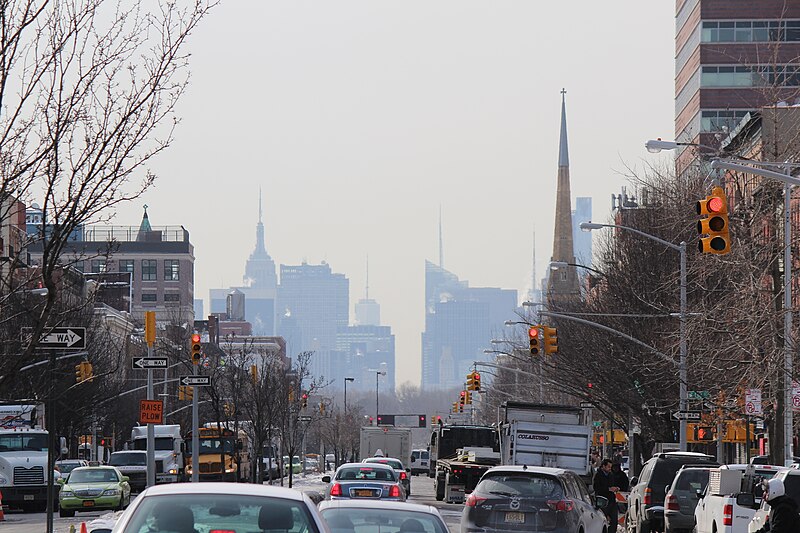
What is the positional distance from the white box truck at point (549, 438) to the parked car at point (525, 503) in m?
19.3

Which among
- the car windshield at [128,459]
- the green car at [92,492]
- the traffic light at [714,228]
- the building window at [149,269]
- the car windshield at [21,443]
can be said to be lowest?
the green car at [92,492]

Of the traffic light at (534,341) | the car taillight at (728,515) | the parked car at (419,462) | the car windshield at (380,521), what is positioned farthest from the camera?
the parked car at (419,462)

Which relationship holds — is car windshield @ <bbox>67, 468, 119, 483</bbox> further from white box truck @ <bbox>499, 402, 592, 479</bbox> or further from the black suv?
the black suv

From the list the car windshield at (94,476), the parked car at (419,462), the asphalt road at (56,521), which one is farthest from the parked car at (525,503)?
the parked car at (419,462)

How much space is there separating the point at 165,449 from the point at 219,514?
57070mm

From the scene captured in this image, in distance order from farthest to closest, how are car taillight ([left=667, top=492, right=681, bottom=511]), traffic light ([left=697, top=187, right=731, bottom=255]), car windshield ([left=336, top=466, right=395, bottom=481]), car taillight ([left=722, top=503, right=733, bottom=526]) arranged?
car windshield ([left=336, top=466, right=395, bottom=481]) < car taillight ([left=667, top=492, right=681, bottom=511]) < traffic light ([left=697, top=187, right=731, bottom=255]) < car taillight ([left=722, top=503, right=733, bottom=526])

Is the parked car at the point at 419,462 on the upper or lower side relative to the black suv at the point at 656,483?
lower

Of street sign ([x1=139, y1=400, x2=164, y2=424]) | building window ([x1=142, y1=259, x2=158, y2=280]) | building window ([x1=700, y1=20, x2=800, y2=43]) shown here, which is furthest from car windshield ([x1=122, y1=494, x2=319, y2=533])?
building window ([x1=142, y1=259, x2=158, y2=280])

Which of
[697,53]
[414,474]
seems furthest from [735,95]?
[414,474]

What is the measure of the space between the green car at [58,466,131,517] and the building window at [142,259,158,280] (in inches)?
5093

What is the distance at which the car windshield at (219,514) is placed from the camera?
37.1 ft

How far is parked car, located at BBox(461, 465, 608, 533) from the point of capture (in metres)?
22.7

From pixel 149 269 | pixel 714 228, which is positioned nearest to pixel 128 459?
pixel 714 228

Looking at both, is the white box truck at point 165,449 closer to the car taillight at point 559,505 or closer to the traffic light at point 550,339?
the traffic light at point 550,339
